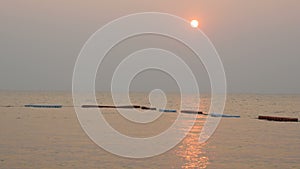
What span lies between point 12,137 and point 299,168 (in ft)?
117

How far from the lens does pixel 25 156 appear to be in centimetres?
4188

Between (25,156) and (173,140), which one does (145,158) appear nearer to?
(25,156)

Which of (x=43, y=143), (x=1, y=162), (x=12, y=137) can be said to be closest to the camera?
(x=1, y=162)

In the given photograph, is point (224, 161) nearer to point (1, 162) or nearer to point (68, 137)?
point (1, 162)

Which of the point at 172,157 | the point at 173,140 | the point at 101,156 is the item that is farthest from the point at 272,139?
the point at 101,156

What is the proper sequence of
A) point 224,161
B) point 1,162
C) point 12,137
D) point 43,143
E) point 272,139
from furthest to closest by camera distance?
point 272,139 < point 12,137 < point 43,143 < point 224,161 < point 1,162

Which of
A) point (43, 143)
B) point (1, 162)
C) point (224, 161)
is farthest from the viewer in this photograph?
point (43, 143)

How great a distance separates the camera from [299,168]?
39094mm

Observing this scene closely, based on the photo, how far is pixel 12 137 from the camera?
189 feet

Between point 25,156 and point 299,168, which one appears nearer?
point 299,168

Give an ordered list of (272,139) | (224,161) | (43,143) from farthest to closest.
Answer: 1. (272,139)
2. (43,143)
3. (224,161)

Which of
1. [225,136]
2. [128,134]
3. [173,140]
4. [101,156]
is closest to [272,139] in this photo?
[225,136]

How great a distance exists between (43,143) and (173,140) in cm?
1662

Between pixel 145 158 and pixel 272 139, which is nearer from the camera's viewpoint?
pixel 145 158
